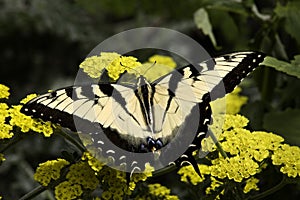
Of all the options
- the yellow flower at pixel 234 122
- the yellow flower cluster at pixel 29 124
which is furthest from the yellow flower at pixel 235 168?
the yellow flower cluster at pixel 29 124

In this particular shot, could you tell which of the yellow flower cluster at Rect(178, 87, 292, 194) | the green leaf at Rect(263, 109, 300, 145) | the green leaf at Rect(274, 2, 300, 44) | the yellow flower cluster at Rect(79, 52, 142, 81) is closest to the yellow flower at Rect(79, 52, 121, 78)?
the yellow flower cluster at Rect(79, 52, 142, 81)

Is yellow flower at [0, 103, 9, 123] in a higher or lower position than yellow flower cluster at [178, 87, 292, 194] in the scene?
higher

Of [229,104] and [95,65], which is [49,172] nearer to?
[95,65]

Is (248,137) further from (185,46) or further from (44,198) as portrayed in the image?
(185,46)

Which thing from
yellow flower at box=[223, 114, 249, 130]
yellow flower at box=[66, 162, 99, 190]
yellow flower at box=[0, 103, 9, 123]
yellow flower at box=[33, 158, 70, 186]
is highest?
yellow flower at box=[0, 103, 9, 123]

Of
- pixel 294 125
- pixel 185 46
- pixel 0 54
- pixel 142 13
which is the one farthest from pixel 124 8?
pixel 294 125

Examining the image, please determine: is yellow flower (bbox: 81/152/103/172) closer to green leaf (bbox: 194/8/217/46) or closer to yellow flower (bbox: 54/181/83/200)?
yellow flower (bbox: 54/181/83/200)

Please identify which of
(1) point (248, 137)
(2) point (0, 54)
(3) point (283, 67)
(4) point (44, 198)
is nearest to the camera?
(1) point (248, 137)
